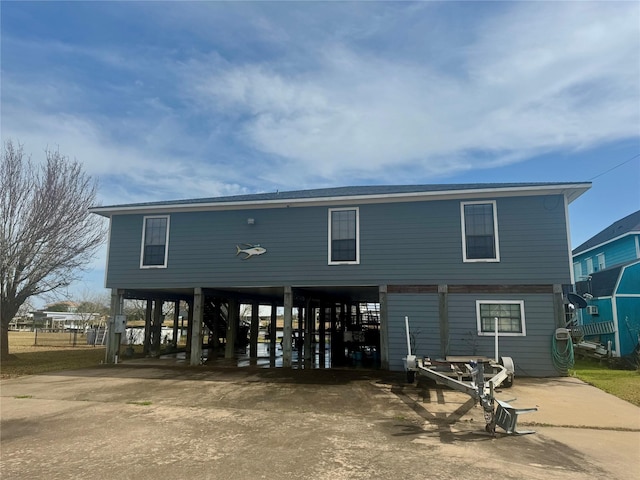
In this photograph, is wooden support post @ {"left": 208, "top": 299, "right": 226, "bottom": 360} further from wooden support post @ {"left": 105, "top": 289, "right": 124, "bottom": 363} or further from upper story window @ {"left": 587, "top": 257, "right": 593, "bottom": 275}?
upper story window @ {"left": 587, "top": 257, "right": 593, "bottom": 275}

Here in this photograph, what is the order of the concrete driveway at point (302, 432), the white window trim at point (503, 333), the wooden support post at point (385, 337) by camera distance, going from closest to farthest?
the concrete driveway at point (302, 432)
the white window trim at point (503, 333)
the wooden support post at point (385, 337)

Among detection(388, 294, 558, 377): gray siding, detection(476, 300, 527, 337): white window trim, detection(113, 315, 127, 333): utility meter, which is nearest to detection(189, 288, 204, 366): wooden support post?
detection(113, 315, 127, 333): utility meter

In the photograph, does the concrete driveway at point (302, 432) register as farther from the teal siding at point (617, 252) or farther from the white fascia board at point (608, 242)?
the teal siding at point (617, 252)

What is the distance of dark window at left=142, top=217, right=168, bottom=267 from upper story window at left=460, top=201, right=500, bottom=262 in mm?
9695

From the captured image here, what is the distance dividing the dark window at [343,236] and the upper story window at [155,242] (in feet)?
18.8

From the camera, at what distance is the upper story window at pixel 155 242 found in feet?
46.5

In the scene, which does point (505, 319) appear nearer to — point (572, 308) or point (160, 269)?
point (572, 308)

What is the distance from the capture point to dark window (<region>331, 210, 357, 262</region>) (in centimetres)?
1277

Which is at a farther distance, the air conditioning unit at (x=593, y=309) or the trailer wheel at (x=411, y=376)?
the air conditioning unit at (x=593, y=309)

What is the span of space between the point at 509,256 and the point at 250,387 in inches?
306

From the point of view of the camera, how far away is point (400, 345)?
471 inches

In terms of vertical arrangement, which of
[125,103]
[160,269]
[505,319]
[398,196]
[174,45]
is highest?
[174,45]

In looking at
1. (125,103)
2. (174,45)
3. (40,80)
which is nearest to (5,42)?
(40,80)

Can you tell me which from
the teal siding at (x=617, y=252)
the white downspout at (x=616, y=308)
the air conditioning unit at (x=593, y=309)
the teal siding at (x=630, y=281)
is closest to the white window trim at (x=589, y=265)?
the teal siding at (x=617, y=252)
